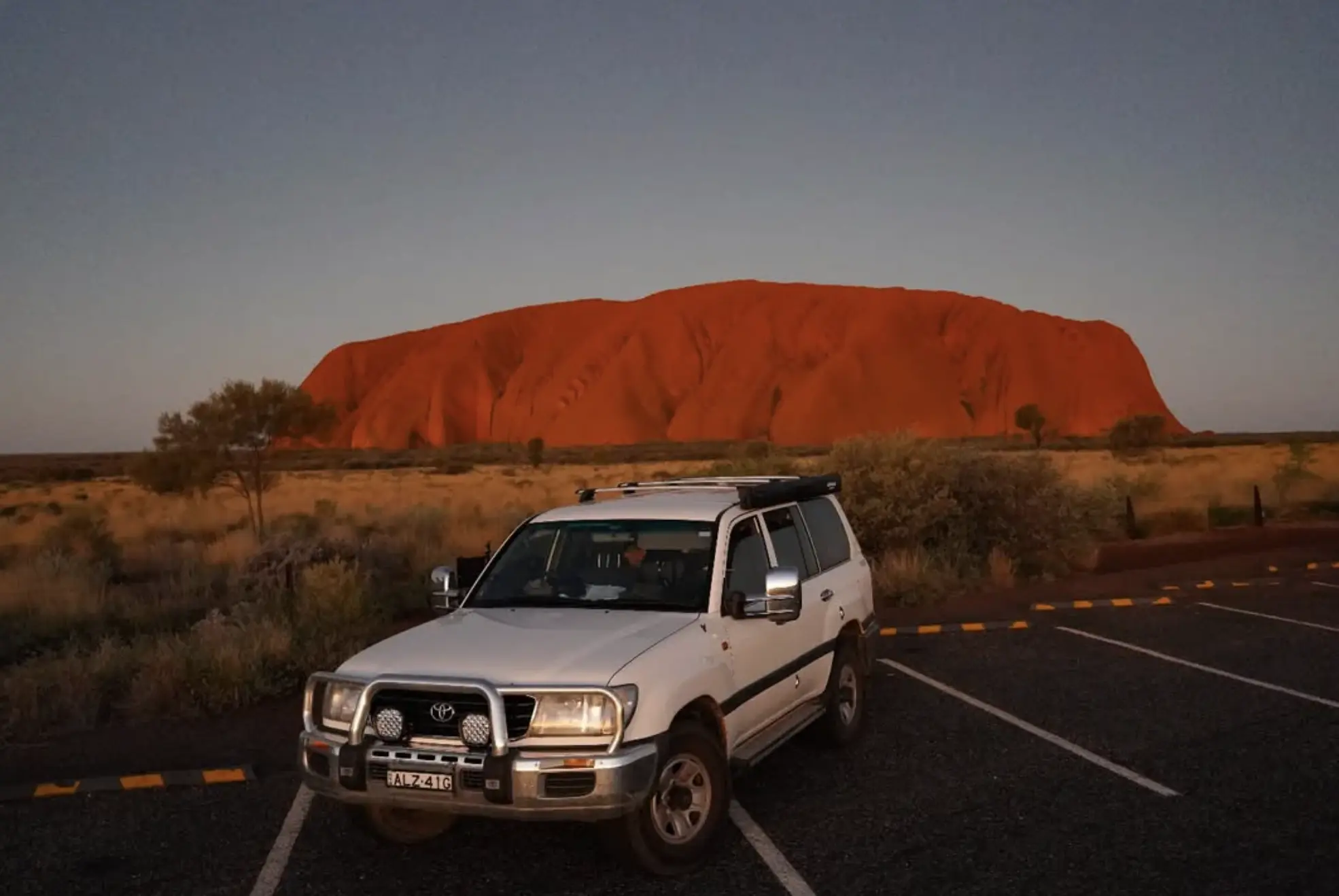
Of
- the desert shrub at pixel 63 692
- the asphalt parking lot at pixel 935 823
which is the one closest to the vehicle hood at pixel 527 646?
the asphalt parking lot at pixel 935 823

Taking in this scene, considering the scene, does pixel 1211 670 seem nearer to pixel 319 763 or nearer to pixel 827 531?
pixel 827 531

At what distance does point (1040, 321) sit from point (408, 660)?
432ft

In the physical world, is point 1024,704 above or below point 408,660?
below

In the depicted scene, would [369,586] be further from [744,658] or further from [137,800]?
[744,658]

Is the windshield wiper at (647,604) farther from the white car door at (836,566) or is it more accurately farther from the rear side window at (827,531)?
the rear side window at (827,531)

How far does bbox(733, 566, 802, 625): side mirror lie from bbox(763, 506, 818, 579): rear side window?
926 millimetres

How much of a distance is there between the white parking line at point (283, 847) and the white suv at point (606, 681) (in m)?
0.46

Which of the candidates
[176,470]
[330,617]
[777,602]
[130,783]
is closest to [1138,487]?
[176,470]

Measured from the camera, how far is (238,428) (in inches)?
1080

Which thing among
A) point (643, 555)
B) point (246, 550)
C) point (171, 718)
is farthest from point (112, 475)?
point (643, 555)

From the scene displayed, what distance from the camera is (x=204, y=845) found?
6.01 meters

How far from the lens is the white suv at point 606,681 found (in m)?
4.89

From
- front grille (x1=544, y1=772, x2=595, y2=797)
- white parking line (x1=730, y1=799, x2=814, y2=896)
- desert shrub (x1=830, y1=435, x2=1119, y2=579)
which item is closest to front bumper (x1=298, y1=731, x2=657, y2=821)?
front grille (x1=544, y1=772, x2=595, y2=797)

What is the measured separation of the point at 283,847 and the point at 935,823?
3.42 meters
